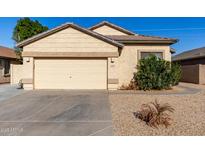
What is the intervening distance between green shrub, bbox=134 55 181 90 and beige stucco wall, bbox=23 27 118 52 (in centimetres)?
361

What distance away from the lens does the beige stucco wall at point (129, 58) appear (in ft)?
50.7

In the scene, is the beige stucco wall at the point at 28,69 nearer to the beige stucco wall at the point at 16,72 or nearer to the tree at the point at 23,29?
the beige stucco wall at the point at 16,72

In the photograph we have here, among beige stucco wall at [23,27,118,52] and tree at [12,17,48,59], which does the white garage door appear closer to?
beige stucco wall at [23,27,118,52]

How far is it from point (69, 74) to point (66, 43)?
7.45ft

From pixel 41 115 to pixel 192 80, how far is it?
1917 centimetres

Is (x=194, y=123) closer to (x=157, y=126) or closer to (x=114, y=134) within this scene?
(x=157, y=126)

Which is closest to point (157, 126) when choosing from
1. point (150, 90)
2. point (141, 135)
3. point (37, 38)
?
point (141, 135)

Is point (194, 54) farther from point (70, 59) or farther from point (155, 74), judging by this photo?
point (70, 59)

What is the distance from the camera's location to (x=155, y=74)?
13969 mm

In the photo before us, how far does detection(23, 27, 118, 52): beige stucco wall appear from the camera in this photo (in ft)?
47.2

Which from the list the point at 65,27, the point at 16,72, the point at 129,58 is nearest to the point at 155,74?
the point at 129,58

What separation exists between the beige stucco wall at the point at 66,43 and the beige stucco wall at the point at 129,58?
2.26 meters

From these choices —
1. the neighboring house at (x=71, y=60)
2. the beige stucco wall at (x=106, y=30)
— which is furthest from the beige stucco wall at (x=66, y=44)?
the beige stucco wall at (x=106, y=30)

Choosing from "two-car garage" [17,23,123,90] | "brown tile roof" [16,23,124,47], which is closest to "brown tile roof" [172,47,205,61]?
"brown tile roof" [16,23,124,47]
